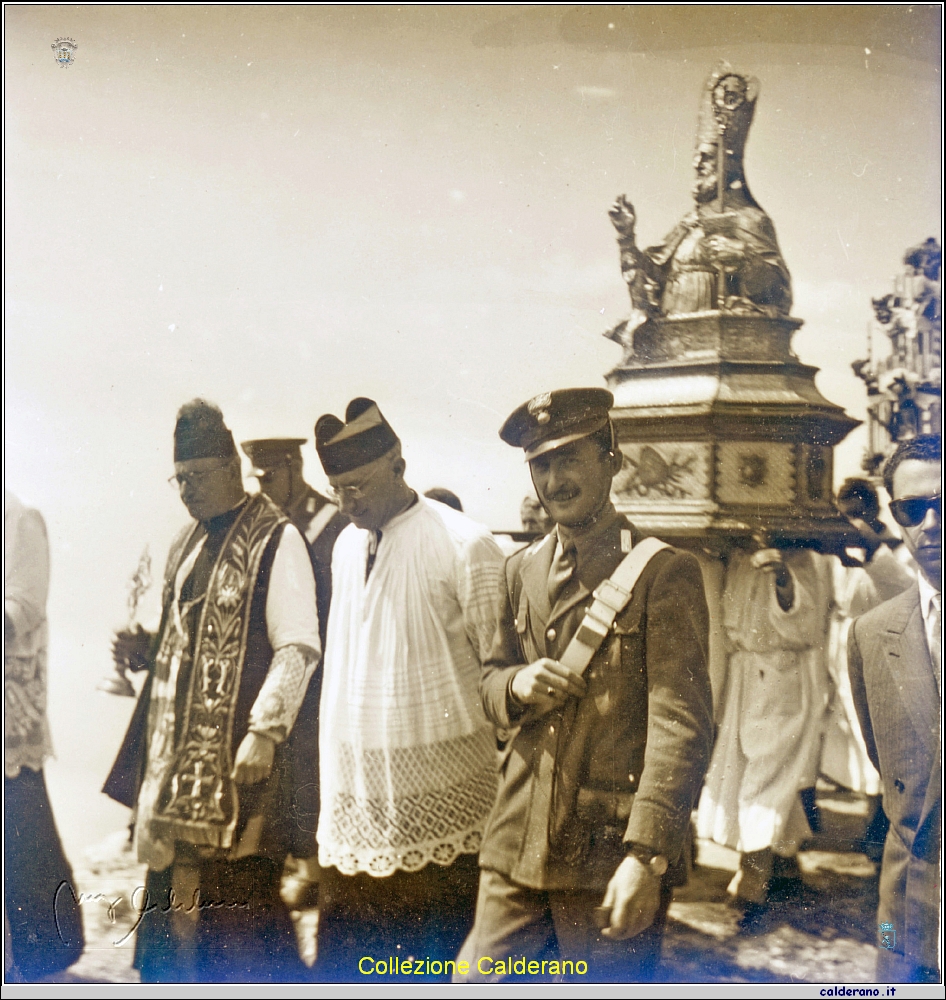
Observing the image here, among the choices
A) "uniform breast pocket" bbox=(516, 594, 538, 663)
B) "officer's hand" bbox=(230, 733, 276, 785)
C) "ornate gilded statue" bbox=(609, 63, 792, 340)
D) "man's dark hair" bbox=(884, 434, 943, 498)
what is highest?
"ornate gilded statue" bbox=(609, 63, 792, 340)

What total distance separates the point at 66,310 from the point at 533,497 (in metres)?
1.86

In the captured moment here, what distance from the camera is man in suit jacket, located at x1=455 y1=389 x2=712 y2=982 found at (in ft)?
9.43

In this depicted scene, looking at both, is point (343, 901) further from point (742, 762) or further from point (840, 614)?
point (840, 614)

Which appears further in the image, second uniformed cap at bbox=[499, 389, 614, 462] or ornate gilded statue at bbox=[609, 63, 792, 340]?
ornate gilded statue at bbox=[609, 63, 792, 340]

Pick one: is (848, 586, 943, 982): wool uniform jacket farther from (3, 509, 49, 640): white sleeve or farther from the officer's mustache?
(3, 509, 49, 640): white sleeve

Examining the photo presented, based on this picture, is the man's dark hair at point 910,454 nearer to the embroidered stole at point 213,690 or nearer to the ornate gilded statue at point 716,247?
the ornate gilded statue at point 716,247

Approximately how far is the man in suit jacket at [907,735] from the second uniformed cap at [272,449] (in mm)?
2112

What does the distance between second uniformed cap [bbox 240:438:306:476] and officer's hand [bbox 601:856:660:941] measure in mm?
1786

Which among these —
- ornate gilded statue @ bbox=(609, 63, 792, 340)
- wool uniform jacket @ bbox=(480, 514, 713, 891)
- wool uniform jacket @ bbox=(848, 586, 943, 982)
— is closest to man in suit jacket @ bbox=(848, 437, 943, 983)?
wool uniform jacket @ bbox=(848, 586, 943, 982)

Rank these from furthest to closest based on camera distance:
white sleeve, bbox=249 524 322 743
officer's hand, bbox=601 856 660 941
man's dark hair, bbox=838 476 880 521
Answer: man's dark hair, bbox=838 476 880 521 → white sleeve, bbox=249 524 322 743 → officer's hand, bbox=601 856 660 941

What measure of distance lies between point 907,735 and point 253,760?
2.31 m

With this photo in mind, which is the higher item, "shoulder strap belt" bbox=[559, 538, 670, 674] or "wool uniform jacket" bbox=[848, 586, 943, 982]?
"shoulder strap belt" bbox=[559, 538, 670, 674]

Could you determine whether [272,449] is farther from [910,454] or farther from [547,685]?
[910,454]

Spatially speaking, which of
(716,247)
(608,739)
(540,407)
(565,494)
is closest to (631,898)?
(608,739)
